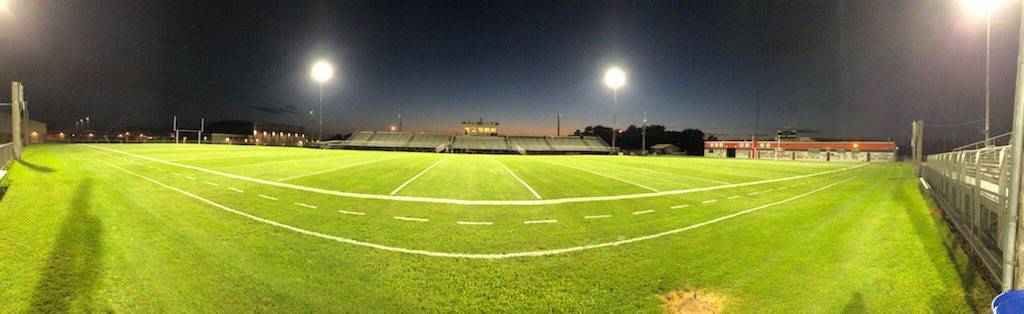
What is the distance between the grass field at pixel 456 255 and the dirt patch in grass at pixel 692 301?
0.17 ft

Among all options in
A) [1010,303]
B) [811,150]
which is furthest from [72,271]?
[811,150]

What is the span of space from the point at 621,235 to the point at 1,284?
29.9 feet

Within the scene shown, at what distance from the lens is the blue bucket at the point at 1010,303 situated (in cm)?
246

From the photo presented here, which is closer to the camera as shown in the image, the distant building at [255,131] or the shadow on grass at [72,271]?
the shadow on grass at [72,271]

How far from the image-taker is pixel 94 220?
23.3 feet

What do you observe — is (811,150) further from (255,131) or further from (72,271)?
(255,131)

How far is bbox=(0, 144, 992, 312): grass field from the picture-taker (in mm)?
4121

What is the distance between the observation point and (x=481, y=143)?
Result: 7419 cm

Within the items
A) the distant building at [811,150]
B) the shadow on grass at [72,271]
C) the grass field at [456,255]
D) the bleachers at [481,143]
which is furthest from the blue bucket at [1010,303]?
the distant building at [811,150]

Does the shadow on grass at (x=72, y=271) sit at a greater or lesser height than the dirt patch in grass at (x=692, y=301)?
greater

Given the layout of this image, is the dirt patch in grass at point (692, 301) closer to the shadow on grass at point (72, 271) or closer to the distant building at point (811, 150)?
the shadow on grass at point (72, 271)

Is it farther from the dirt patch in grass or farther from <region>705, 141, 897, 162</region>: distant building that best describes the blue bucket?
<region>705, 141, 897, 162</region>: distant building

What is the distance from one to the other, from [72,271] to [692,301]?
8.27m

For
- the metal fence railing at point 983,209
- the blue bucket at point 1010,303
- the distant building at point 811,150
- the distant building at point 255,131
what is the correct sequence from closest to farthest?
1. the blue bucket at point 1010,303
2. the metal fence railing at point 983,209
3. the distant building at point 811,150
4. the distant building at point 255,131
